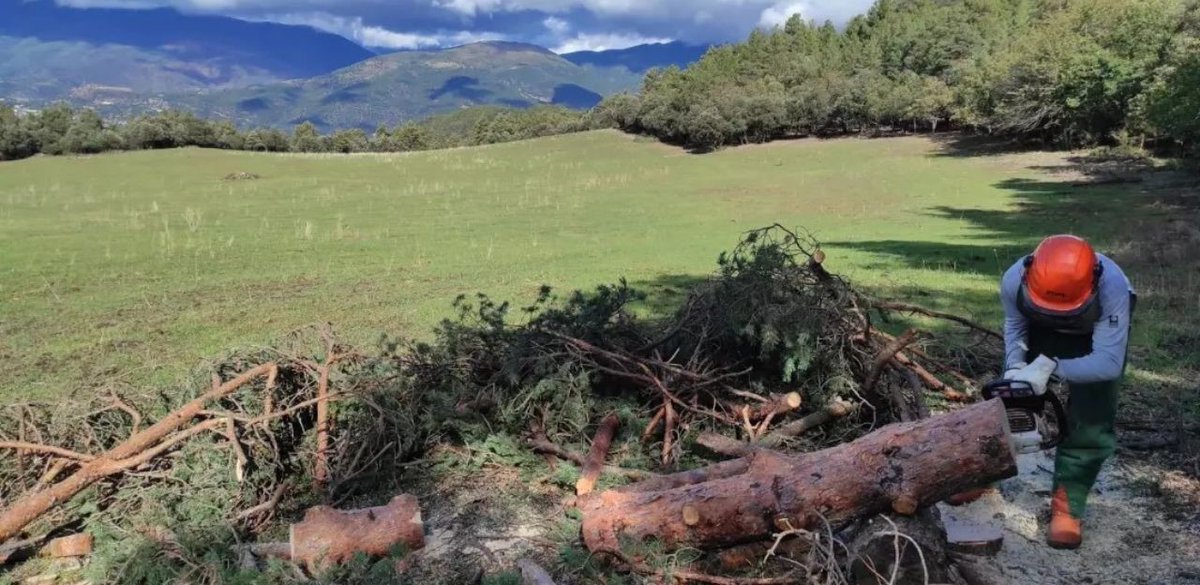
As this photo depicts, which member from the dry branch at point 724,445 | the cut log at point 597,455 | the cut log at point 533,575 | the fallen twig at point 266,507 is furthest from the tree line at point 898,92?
the fallen twig at point 266,507

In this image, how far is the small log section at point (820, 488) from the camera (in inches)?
139

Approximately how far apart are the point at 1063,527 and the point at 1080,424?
57 centimetres

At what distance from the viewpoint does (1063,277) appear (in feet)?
12.4

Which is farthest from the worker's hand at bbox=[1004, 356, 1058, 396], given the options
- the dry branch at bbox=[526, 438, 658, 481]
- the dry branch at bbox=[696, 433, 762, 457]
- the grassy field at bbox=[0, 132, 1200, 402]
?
the grassy field at bbox=[0, 132, 1200, 402]

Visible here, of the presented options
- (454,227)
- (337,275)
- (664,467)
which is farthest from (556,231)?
(664,467)

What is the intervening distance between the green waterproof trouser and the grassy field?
4.47 meters

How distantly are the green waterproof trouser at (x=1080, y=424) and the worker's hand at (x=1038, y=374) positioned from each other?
404 mm

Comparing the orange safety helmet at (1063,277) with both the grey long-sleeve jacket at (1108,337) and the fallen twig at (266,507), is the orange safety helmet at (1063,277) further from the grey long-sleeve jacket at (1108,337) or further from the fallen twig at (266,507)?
the fallen twig at (266,507)

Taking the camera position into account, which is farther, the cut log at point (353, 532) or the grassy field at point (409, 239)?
the grassy field at point (409, 239)

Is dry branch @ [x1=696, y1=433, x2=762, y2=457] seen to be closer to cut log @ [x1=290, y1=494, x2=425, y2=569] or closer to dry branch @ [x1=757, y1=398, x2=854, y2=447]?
dry branch @ [x1=757, y1=398, x2=854, y2=447]

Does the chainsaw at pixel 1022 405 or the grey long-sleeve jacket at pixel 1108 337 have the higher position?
the grey long-sleeve jacket at pixel 1108 337

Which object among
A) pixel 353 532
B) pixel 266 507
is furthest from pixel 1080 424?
pixel 266 507

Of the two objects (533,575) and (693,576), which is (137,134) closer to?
(533,575)

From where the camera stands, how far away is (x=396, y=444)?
17.9ft
